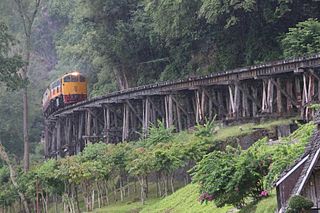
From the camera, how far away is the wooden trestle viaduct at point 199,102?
98.1ft

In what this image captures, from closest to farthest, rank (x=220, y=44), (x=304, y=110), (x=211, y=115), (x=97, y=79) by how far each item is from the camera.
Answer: (x=304, y=110) → (x=211, y=115) → (x=220, y=44) → (x=97, y=79)

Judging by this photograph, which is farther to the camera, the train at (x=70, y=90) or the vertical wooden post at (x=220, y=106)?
the train at (x=70, y=90)

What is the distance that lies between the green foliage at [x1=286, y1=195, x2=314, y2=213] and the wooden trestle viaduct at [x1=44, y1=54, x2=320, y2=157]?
44.8 feet

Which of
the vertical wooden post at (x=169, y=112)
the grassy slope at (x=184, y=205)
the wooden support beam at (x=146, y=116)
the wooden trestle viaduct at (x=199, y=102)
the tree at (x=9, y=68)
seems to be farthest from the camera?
the tree at (x=9, y=68)

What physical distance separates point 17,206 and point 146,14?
50.8ft

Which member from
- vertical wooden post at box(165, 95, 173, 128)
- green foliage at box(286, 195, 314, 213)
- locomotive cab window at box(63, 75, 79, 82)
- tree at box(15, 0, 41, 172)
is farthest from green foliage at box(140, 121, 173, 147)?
locomotive cab window at box(63, 75, 79, 82)

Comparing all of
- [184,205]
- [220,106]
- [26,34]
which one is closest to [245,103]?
[220,106]

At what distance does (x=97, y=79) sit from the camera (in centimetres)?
6325

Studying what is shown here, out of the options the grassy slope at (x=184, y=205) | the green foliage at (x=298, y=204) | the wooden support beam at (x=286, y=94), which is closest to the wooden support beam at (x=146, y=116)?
the grassy slope at (x=184, y=205)

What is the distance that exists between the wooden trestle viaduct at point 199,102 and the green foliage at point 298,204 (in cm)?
1364

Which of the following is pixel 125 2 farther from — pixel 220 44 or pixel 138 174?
pixel 138 174

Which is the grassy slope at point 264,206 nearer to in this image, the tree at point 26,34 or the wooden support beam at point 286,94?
the wooden support beam at point 286,94

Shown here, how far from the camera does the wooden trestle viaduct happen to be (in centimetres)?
2991

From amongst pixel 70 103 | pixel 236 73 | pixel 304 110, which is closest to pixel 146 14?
pixel 70 103
